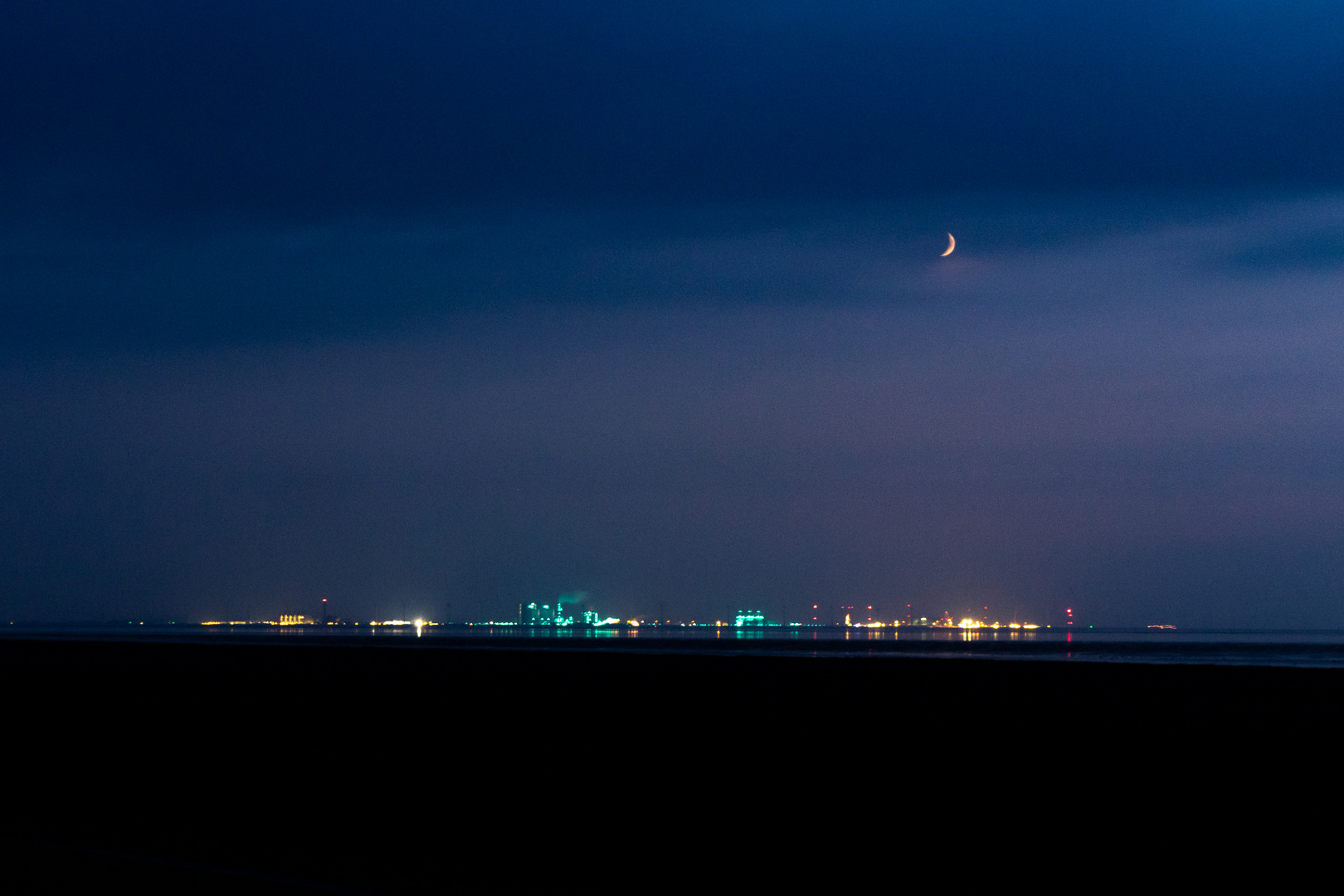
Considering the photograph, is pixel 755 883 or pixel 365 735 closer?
pixel 755 883

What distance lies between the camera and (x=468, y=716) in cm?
2506

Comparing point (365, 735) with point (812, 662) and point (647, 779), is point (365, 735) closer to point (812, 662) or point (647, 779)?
point (647, 779)

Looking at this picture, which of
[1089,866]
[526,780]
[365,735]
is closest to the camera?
[1089,866]

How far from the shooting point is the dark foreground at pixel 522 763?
11.7m

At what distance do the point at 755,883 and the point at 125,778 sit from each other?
1087cm

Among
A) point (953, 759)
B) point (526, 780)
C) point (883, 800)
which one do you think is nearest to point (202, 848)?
point (526, 780)

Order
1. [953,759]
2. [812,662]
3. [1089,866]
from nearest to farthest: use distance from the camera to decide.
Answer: [1089,866], [953,759], [812,662]

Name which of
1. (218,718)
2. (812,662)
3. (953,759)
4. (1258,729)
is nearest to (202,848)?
(953,759)

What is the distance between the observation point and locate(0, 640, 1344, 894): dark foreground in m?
11.7

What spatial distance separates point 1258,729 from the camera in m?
23.9

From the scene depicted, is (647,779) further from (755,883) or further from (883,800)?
(755,883)

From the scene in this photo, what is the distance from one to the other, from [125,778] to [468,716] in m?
9.22

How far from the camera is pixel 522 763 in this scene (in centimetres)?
1805

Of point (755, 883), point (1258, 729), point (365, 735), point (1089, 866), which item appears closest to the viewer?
point (755, 883)
